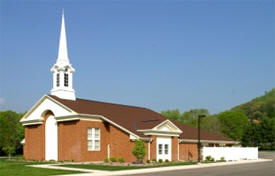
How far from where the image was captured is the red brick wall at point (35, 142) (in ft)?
127

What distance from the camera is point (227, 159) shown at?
4159 cm

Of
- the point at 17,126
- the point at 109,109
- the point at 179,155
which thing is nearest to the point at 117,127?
the point at 109,109

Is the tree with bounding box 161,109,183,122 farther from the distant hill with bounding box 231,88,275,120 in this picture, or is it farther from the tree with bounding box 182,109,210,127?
the distant hill with bounding box 231,88,275,120

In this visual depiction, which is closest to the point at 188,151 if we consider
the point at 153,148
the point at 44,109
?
the point at 153,148

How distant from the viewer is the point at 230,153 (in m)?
42.3

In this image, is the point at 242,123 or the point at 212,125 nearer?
the point at 212,125

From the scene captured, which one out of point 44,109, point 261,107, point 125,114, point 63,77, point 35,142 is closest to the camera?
point 44,109

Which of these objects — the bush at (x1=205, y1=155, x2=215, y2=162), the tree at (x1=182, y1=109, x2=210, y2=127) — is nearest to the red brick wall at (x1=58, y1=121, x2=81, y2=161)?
→ the bush at (x1=205, y1=155, x2=215, y2=162)

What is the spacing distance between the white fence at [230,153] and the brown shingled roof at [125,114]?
3366 millimetres

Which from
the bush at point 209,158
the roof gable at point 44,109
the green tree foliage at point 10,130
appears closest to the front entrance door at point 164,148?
the bush at point 209,158

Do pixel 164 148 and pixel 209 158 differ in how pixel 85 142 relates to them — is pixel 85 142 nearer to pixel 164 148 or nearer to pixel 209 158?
pixel 164 148

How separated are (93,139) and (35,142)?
708cm

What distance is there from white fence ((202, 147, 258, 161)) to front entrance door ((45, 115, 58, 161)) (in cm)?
1551

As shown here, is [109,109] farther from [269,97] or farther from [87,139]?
[269,97]
